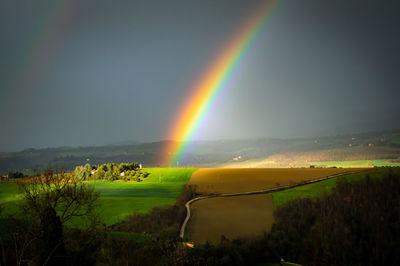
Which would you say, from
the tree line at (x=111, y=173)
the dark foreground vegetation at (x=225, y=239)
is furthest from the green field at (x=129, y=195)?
the dark foreground vegetation at (x=225, y=239)

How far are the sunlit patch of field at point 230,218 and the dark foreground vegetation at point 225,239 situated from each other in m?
2.29

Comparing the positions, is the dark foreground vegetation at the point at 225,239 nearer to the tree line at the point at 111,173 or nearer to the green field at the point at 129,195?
the green field at the point at 129,195

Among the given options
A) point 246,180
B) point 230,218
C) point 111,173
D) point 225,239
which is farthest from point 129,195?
point 225,239

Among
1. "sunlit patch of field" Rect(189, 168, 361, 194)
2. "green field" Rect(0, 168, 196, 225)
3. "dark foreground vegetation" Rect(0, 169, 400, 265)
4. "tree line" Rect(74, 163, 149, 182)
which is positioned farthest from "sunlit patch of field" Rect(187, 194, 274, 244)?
"tree line" Rect(74, 163, 149, 182)

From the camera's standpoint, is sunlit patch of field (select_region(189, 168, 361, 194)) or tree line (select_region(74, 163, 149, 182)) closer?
sunlit patch of field (select_region(189, 168, 361, 194))

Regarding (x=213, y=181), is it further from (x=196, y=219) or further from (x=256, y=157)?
(x=256, y=157)

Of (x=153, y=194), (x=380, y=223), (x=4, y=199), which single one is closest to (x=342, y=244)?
(x=380, y=223)

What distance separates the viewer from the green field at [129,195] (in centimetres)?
3975

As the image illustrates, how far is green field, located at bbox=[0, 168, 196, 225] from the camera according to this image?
39.7 metres

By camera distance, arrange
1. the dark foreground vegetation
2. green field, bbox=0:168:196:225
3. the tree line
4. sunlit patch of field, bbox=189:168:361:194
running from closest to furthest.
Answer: the dark foreground vegetation
green field, bbox=0:168:196:225
sunlit patch of field, bbox=189:168:361:194
the tree line

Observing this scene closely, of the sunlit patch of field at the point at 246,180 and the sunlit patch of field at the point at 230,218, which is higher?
the sunlit patch of field at the point at 246,180

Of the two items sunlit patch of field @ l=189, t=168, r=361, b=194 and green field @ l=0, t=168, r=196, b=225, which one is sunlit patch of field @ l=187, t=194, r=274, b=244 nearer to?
sunlit patch of field @ l=189, t=168, r=361, b=194

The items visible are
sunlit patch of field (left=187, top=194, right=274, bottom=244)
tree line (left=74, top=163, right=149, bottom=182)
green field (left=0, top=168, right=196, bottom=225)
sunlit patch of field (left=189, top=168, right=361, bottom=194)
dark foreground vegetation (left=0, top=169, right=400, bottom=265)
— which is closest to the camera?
dark foreground vegetation (left=0, top=169, right=400, bottom=265)

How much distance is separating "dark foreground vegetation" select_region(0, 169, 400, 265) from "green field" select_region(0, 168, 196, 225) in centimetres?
737
